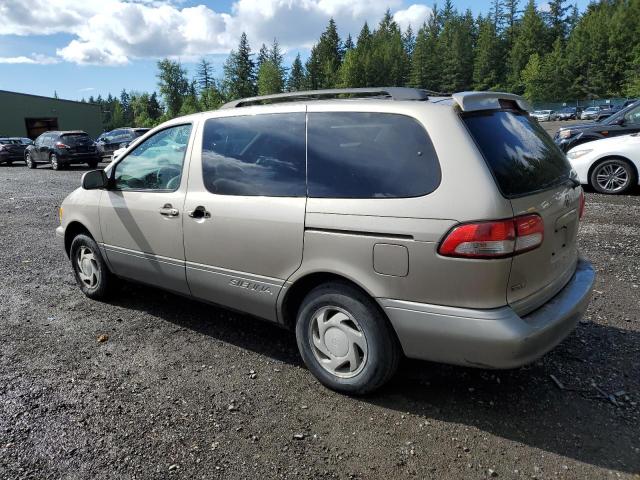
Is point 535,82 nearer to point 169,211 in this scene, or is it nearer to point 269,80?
point 269,80

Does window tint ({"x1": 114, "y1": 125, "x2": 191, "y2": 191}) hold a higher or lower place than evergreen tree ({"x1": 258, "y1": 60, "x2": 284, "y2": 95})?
lower

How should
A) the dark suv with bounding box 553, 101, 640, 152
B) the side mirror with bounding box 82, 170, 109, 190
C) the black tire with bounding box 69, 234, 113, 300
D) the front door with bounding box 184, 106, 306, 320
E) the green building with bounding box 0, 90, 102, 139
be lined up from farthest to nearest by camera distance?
the green building with bounding box 0, 90, 102, 139, the dark suv with bounding box 553, 101, 640, 152, the black tire with bounding box 69, 234, 113, 300, the side mirror with bounding box 82, 170, 109, 190, the front door with bounding box 184, 106, 306, 320

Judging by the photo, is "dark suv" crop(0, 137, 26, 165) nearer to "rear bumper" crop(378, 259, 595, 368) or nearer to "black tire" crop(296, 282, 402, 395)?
"black tire" crop(296, 282, 402, 395)

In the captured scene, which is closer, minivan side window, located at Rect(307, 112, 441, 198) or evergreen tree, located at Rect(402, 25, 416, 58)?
minivan side window, located at Rect(307, 112, 441, 198)

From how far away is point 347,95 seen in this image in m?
3.48

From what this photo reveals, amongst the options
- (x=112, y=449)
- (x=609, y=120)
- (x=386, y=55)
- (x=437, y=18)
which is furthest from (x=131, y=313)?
(x=437, y=18)

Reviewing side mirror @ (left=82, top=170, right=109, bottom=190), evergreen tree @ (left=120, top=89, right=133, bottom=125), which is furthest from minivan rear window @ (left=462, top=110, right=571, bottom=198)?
evergreen tree @ (left=120, top=89, right=133, bottom=125)

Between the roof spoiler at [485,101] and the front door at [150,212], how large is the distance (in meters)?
2.15

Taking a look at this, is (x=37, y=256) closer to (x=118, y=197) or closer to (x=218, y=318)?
(x=118, y=197)

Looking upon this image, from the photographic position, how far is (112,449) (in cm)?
275

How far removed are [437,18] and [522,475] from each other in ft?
435

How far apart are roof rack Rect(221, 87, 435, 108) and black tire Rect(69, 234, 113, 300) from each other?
2.05 metres

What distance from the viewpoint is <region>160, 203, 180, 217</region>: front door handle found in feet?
12.6

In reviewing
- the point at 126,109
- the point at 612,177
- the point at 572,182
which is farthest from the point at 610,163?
the point at 126,109
